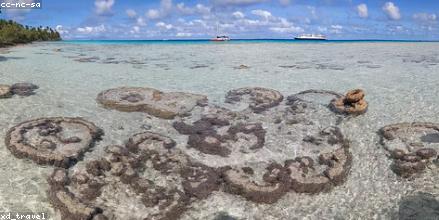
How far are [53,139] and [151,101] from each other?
4093mm

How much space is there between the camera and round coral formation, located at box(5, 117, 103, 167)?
9.74m

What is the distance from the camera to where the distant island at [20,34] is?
5009cm

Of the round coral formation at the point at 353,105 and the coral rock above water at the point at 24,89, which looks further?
the coral rock above water at the point at 24,89

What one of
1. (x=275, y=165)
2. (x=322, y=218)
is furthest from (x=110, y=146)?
(x=322, y=218)

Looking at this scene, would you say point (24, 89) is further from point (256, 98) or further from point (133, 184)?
point (256, 98)

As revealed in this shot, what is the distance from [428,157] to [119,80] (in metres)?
13.9

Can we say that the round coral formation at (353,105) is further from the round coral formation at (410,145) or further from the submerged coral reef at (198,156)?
the round coral formation at (410,145)

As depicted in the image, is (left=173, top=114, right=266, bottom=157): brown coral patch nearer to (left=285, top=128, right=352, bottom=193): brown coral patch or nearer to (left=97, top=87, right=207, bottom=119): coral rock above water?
(left=97, top=87, right=207, bottom=119): coral rock above water

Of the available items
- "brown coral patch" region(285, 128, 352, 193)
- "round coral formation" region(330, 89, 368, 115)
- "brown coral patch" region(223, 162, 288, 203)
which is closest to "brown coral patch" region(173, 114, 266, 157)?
"brown coral patch" region(223, 162, 288, 203)

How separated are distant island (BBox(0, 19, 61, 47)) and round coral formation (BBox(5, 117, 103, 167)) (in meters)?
34.8

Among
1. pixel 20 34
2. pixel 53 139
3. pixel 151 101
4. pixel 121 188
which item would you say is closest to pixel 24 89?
pixel 151 101

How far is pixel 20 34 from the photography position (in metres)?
59.6

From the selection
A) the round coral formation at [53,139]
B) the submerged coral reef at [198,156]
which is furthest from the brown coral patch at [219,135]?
the round coral formation at [53,139]

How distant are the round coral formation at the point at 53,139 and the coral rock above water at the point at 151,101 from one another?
193cm
